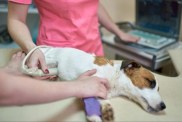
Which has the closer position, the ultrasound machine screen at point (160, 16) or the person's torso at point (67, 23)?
the person's torso at point (67, 23)

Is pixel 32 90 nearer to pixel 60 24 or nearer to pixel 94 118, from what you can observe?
pixel 94 118

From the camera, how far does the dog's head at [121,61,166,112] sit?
0.81 m

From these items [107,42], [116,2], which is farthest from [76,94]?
[116,2]

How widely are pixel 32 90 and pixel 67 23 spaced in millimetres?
462

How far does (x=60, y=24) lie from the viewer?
1050mm

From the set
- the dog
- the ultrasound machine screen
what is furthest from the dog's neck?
the ultrasound machine screen

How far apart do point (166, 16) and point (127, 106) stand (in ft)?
3.48

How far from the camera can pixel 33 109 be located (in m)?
0.80

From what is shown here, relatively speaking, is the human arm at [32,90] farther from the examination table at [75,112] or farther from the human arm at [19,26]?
the human arm at [19,26]

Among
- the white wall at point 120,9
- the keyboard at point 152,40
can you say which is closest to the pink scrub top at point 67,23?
the keyboard at point 152,40

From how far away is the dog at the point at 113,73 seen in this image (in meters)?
0.83

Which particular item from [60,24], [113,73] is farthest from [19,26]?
[113,73]

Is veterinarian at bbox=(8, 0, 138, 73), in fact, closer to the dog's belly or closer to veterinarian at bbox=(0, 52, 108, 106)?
the dog's belly

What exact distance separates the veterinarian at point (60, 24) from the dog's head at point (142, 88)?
10.4 inches
